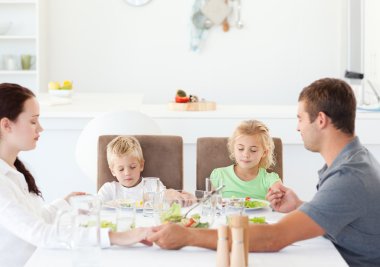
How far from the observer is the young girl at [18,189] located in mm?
2205

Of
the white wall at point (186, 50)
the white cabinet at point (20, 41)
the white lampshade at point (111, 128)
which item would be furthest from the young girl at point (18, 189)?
the white wall at point (186, 50)

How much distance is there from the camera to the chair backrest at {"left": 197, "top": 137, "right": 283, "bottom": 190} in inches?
130

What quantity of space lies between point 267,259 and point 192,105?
8.42ft

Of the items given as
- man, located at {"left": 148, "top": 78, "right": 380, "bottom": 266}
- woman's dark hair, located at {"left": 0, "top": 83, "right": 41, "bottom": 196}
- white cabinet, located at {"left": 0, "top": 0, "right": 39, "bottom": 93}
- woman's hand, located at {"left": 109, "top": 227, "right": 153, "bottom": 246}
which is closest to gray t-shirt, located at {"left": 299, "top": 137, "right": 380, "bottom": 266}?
man, located at {"left": 148, "top": 78, "right": 380, "bottom": 266}

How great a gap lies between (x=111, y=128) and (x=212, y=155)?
0.76 m

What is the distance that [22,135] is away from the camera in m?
2.47

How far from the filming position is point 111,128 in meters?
3.88

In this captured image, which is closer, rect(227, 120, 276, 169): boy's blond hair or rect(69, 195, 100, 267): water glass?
rect(69, 195, 100, 267): water glass

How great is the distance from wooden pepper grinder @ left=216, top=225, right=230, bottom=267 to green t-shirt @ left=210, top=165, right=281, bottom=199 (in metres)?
1.31

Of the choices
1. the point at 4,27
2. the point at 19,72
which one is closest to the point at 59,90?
the point at 19,72

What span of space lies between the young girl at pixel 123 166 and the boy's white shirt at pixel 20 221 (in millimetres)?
428

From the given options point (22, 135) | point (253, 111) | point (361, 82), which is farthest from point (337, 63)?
point (22, 135)

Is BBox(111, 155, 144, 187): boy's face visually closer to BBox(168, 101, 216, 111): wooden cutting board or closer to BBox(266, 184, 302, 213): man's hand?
BBox(266, 184, 302, 213): man's hand

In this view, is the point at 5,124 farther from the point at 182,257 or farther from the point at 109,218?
the point at 182,257
